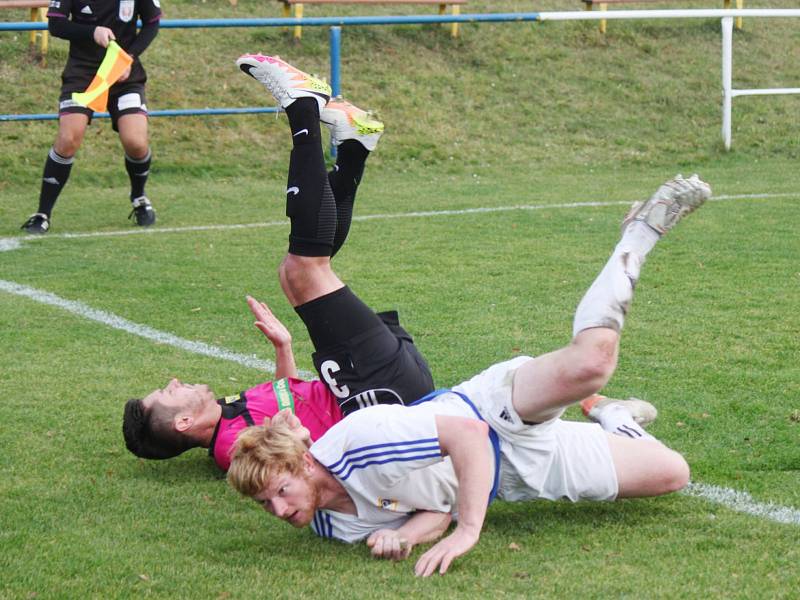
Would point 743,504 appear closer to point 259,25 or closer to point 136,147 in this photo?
point 136,147

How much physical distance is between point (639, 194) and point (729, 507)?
790 cm

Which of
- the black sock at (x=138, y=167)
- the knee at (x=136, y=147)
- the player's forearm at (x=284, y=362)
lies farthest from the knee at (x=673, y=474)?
the black sock at (x=138, y=167)

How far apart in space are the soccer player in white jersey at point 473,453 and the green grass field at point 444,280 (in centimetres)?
12

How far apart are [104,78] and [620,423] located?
617 cm

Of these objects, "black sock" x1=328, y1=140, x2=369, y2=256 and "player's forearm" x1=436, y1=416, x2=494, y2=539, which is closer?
"player's forearm" x1=436, y1=416, x2=494, y2=539

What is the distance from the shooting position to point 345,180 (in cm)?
541

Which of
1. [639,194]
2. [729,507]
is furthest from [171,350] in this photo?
[639,194]

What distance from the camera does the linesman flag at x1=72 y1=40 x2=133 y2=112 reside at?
9.30 metres

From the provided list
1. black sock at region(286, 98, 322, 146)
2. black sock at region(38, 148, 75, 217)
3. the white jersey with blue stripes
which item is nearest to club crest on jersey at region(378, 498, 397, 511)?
the white jersey with blue stripes

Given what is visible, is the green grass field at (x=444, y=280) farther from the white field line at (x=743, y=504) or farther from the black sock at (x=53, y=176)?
the black sock at (x=53, y=176)

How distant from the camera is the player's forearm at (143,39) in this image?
9648 millimetres

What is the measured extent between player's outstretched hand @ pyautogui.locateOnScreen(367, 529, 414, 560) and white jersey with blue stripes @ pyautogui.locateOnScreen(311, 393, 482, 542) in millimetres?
131

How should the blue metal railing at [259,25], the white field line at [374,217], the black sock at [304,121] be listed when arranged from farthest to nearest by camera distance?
the blue metal railing at [259,25], the white field line at [374,217], the black sock at [304,121]

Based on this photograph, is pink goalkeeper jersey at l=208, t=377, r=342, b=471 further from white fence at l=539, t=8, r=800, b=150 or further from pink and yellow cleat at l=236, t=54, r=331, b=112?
white fence at l=539, t=8, r=800, b=150
